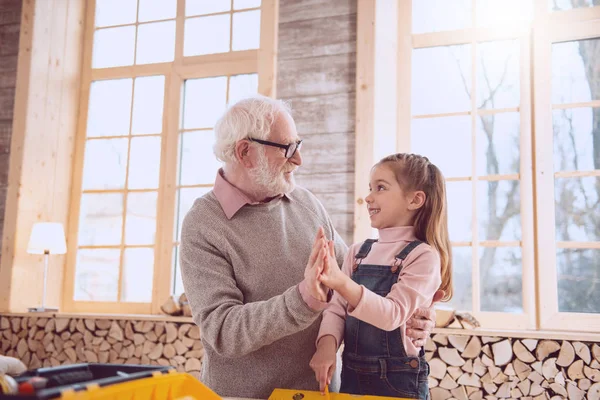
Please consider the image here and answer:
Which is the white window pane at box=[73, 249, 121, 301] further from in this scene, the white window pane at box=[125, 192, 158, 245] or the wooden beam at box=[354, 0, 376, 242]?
the wooden beam at box=[354, 0, 376, 242]

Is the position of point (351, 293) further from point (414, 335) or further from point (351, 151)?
point (351, 151)

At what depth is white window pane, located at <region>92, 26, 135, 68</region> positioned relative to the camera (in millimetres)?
5094

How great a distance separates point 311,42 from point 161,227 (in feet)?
6.11

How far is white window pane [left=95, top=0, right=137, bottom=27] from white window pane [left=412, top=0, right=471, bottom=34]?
244cm

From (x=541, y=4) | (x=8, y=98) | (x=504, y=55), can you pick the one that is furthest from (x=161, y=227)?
(x=541, y=4)

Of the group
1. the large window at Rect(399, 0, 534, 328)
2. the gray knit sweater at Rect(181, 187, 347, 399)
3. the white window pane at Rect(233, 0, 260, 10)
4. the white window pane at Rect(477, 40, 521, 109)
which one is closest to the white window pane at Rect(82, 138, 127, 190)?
the white window pane at Rect(233, 0, 260, 10)

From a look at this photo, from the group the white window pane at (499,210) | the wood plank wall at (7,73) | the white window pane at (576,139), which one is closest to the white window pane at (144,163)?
the wood plank wall at (7,73)

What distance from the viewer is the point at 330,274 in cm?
143

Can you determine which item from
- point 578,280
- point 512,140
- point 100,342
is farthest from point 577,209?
point 100,342

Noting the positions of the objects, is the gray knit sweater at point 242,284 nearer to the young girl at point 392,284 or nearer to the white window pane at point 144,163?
the young girl at point 392,284

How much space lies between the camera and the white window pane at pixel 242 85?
15.2 feet

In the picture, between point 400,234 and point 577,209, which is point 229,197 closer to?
point 400,234

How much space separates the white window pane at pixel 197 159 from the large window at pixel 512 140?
4.80ft

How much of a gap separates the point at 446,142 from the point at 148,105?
245 centimetres
